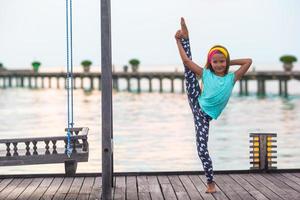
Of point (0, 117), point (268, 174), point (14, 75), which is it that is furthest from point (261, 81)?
point (268, 174)

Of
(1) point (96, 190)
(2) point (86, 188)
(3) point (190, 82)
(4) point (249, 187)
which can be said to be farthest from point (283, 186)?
(2) point (86, 188)

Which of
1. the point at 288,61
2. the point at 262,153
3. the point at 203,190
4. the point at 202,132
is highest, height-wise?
the point at 288,61

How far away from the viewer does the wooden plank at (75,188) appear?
828 centimetres

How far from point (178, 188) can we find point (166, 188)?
0.13 meters

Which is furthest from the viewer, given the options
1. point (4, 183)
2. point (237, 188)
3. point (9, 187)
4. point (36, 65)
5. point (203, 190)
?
point (36, 65)

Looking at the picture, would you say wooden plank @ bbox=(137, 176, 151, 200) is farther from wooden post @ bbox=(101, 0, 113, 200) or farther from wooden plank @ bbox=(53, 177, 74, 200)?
wooden plank @ bbox=(53, 177, 74, 200)

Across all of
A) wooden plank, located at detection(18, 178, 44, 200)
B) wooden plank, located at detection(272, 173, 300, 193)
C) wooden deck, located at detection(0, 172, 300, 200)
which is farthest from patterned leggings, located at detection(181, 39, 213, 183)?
wooden plank, located at detection(18, 178, 44, 200)

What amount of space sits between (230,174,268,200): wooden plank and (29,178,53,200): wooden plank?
220 centimetres

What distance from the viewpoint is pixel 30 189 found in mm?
8820

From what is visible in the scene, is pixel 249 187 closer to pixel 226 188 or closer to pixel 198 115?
pixel 226 188

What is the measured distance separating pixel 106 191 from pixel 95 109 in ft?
189

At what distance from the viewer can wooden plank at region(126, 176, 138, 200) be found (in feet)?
27.0

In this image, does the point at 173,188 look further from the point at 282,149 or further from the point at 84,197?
the point at 282,149

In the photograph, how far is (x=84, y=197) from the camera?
8.21 m
